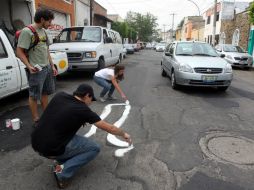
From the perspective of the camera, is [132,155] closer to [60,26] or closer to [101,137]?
[101,137]

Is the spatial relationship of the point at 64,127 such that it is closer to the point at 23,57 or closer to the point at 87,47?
the point at 23,57

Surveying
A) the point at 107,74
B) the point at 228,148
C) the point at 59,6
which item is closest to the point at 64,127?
the point at 228,148

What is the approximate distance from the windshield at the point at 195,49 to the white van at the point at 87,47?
2918 mm

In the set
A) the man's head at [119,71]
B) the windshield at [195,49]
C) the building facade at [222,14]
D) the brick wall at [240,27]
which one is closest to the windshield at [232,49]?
the brick wall at [240,27]

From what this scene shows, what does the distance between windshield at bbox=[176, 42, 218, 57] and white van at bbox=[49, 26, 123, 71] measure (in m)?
2.92

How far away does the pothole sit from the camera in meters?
3.93

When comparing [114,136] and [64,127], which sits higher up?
[64,127]

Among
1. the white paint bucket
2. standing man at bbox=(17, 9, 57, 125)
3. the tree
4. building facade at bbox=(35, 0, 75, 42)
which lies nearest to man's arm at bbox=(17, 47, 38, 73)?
standing man at bbox=(17, 9, 57, 125)

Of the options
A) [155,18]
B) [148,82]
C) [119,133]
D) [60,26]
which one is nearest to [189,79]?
[148,82]

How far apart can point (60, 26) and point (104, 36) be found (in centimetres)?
873

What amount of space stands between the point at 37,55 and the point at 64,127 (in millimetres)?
2247

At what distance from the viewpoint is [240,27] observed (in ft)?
80.4

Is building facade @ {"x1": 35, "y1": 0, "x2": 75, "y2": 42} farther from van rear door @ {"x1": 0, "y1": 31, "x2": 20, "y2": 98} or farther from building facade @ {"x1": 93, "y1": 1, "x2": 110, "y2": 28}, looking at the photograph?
van rear door @ {"x1": 0, "y1": 31, "x2": 20, "y2": 98}

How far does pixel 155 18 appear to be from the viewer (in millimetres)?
77562
